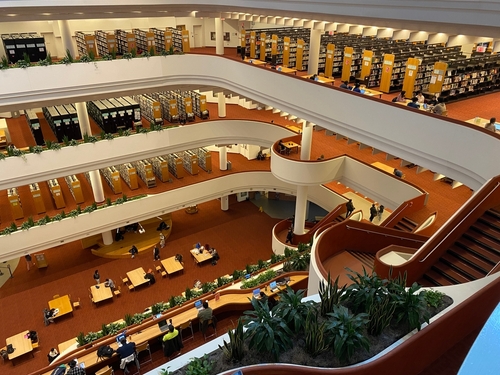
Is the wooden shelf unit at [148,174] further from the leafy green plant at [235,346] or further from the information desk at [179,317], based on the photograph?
the leafy green plant at [235,346]

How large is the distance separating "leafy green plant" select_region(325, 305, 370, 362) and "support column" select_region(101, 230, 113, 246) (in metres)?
13.6

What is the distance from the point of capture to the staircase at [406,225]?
11.4 m

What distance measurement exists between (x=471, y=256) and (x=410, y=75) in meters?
7.08

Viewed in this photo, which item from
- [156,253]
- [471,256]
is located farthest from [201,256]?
[471,256]

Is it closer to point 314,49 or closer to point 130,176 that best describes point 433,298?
point 314,49

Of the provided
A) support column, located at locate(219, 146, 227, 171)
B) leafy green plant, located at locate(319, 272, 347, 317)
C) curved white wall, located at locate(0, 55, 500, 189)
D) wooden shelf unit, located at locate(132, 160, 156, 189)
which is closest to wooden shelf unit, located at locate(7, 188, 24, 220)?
curved white wall, located at locate(0, 55, 500, 189)

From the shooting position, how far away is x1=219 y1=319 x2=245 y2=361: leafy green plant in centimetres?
477

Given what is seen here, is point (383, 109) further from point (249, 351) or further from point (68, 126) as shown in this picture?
point (68, 126)

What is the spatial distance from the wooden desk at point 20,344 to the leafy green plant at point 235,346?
9.46 m

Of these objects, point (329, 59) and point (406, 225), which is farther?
point (329, 59)

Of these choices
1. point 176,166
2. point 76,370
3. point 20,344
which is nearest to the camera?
point 76,370

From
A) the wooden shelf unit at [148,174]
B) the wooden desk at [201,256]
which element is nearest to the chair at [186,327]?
the wooden desk at [201,256]

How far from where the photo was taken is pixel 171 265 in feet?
50.1

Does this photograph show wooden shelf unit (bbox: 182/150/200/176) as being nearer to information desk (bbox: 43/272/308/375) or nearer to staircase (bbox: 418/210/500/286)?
information desk (bbox: 43/272/308/375)
